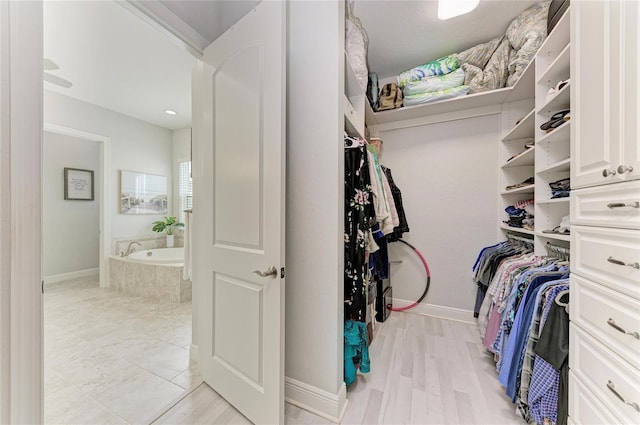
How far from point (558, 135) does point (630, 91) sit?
91 centimetres

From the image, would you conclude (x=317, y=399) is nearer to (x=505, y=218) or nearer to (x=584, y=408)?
(x=584, y=408)

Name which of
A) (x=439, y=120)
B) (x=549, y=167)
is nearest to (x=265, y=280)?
(x=549, y=167)

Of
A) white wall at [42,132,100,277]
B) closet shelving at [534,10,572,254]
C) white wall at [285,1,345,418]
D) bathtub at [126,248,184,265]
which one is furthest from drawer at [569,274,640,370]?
white wall at [42,132,100,277]

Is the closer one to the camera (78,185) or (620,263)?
(620,263)

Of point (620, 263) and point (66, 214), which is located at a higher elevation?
point (66, 214)

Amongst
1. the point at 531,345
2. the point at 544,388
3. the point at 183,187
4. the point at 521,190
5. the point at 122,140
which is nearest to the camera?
the point at 544,388

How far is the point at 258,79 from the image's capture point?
3.87 ft

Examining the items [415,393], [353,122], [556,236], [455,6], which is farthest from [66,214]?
[556,236]

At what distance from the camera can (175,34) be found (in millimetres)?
1363

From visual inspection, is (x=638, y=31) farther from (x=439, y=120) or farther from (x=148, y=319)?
(x=148, y=319)

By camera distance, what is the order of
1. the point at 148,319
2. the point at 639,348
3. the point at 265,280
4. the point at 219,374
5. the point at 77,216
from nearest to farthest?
the point at 639,348
the point at 265,280
the point at 219,374
the point at 148,319
the point at 77,216

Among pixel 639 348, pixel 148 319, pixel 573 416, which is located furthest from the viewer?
pixel 148 319

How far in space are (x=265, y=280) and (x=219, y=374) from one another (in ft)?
2.55

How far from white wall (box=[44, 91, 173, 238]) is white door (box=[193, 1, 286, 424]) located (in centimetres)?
322
